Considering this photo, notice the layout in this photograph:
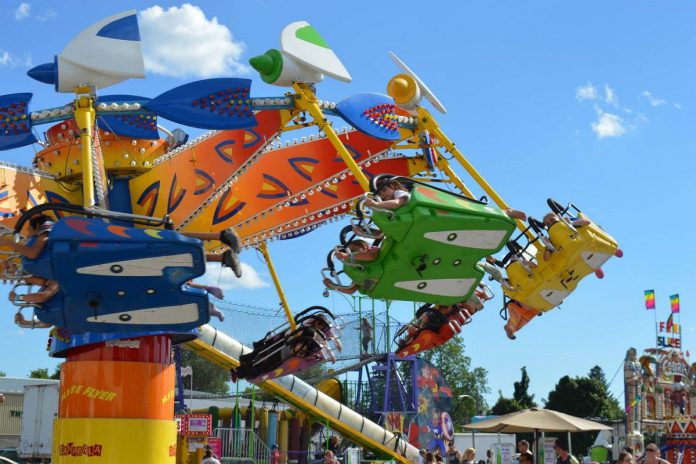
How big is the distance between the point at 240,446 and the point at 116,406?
1217 cm

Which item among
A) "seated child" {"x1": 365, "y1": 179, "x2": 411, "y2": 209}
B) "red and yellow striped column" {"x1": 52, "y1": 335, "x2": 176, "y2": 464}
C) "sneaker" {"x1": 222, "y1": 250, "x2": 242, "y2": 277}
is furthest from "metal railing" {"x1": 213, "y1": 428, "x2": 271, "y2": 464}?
"seated child" {"x1": 365, "y1": 179, "x2": 411, "y2": 209}

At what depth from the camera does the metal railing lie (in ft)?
72.6

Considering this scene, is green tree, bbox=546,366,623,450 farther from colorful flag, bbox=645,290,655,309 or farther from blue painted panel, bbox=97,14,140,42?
blue painted panel, bbox=97,14,140,42

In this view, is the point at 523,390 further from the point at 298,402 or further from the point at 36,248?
the point at 36,248

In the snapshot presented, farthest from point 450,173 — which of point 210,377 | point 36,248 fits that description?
point 210,377

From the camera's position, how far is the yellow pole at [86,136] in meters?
9.66

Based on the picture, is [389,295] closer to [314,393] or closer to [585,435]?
[314,393]

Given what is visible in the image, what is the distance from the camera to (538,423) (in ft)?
45.4

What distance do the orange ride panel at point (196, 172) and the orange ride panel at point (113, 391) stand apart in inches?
94.7

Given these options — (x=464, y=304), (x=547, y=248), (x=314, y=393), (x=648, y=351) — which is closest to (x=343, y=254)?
(x=547, y=248)

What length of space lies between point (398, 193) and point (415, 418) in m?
17.6

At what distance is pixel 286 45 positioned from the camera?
1137cm

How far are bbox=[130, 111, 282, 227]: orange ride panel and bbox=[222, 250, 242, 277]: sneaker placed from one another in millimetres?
3616

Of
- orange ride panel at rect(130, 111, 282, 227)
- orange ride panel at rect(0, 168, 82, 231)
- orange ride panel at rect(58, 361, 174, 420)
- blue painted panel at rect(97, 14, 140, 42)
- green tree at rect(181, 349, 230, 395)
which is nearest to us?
orange ride panel at rect(58, 361, 174, 420)
